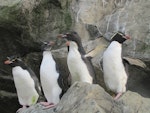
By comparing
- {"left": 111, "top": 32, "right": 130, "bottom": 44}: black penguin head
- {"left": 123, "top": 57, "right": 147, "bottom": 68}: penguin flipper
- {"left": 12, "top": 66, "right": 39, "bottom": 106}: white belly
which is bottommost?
{"left": 12, "top": 66, "right": 39, "bottom": 106}: white belly

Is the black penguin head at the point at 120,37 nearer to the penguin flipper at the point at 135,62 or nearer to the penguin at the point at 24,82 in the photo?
the penguin flipper at the point at 135,62

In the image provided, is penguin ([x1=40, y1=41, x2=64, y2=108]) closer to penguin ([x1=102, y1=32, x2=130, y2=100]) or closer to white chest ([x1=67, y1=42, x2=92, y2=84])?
white chest ([x1=67, y1=42, x2=92, y2=84])

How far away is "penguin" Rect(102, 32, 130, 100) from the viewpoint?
876cm

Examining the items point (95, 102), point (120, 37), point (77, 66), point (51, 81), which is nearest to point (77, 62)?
point (77, 66)

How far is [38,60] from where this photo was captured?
10.5 metres

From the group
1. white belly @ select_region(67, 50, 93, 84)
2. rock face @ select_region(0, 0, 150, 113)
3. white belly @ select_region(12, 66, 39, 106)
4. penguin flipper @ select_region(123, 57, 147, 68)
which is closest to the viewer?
white belly @ select_region(67, 50, 93, 84)

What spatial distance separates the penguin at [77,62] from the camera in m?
8.73

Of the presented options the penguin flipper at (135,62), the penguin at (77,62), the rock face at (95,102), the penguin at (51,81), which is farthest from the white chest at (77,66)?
the rock face at (95,102)

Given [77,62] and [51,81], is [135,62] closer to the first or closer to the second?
[77,62]

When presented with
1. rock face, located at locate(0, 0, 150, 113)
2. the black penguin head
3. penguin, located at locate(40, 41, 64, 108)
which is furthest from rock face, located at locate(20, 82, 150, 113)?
rock face, located at locate(0, 0, 150, 113)

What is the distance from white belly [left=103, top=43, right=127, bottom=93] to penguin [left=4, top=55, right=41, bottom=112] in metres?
1.23

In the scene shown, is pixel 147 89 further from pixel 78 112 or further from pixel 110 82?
pixel 78 112

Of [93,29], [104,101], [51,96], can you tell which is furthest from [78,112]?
[93,29]

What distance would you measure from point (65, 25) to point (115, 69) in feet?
6.11
